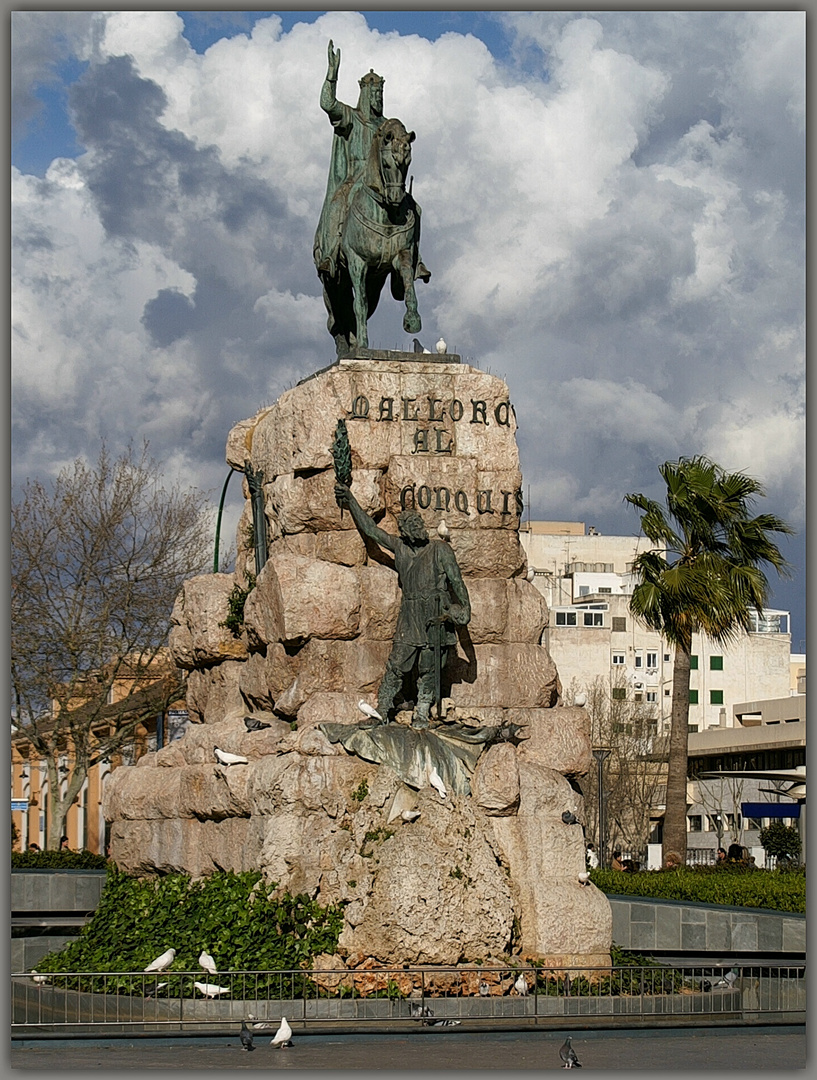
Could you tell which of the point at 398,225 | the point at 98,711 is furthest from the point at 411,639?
the point at 98,711

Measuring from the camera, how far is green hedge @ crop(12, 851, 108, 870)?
29.1 m

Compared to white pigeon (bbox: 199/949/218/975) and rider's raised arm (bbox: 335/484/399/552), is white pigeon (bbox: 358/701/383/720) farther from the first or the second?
white pigeon (bbox: 199/949/218/975)

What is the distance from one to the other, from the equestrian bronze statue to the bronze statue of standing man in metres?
2.80

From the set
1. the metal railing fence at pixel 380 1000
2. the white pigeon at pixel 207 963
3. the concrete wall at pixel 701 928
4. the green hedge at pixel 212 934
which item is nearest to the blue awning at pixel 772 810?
the concrete wall at pixel 701 928

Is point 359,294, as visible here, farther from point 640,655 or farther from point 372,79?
point 640,655

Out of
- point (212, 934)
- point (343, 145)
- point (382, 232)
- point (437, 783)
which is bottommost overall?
point (212, 934)

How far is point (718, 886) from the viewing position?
2362 centimetres

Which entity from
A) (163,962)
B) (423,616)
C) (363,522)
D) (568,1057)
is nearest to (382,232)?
(363,522)

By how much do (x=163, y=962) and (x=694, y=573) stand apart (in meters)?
16.7

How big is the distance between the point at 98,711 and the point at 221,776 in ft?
62.6

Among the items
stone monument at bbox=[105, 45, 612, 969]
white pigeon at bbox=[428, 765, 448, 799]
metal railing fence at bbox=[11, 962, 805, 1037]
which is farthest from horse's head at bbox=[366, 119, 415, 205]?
metal railing fence at bbox=[11, 962, 805, 1037]

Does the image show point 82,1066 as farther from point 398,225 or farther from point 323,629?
point 398,225

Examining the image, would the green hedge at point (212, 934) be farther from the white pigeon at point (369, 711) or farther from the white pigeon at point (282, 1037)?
the white pigeon at point (369, 711)

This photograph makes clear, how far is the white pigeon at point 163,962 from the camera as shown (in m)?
16.1
